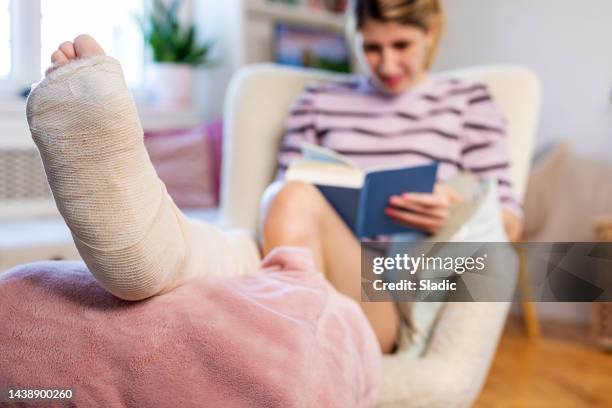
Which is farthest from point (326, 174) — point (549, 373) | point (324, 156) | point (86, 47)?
point (549, 373)

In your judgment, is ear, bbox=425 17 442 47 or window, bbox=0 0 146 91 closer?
ear, bbox=425 17 442 47

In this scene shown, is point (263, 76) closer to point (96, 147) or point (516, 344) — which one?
point (96, 147)

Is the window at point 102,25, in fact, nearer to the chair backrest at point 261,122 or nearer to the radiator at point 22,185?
the radiator at point 22,185

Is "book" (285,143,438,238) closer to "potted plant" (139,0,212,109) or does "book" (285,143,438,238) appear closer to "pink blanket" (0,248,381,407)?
"pink blanket" (0,248,381,407)

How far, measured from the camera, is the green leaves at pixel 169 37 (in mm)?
2430

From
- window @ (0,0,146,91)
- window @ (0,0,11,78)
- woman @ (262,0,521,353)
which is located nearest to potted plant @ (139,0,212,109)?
window @ (0,0,146,91)

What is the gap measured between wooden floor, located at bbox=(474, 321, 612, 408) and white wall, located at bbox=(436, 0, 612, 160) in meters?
0.70

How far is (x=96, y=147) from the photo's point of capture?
1.81 feet

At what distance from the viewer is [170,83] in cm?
244

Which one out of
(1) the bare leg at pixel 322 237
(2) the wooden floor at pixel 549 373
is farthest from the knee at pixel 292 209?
(2) the wooden floor at pixel 549 373

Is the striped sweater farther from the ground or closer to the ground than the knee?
farther from the ground

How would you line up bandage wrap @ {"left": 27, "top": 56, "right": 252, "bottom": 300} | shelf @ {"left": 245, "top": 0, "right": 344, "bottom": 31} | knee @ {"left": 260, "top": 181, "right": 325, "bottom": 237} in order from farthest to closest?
shelf @ {"left": 245, "top": 0, "right": 344, "bottom": 31} < knee @ {"left": 260, "top": 181, "right": 325, "bottom": 237} < bandage wrap @ {"left": 27, "top": 56, "right": 252, "bottom": 300}

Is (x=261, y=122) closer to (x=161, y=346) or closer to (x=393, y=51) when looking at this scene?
(x=393, y=51)

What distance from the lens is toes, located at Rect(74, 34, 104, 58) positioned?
1.93 feet
